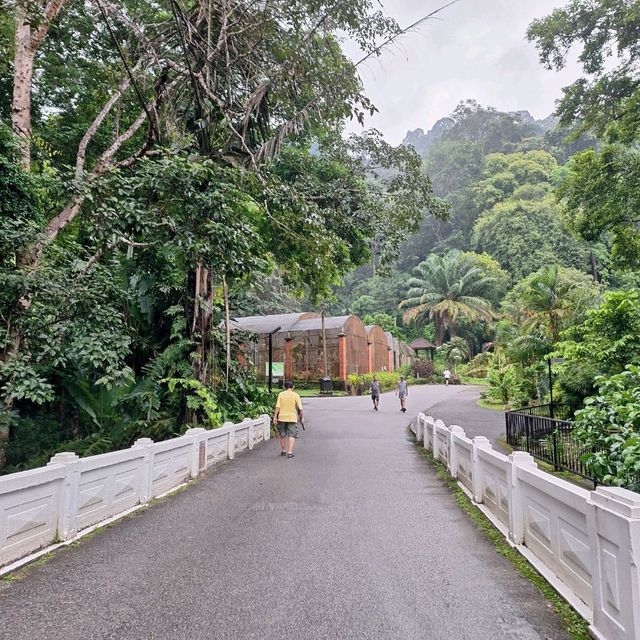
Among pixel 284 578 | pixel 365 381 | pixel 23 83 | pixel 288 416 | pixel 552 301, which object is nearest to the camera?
pixel 284 578

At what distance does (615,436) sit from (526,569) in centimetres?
184

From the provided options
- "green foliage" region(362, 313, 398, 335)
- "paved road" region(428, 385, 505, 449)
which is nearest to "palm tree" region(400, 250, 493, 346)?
"green foliage" region(362, 313, 398, 335)

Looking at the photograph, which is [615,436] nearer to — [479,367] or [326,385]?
[326,385]

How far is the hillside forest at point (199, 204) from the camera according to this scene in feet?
24.4

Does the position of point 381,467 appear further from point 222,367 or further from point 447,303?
point 447,303

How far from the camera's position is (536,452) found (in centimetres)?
1006

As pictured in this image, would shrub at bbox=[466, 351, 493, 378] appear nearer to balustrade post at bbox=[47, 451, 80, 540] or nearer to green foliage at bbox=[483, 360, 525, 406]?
green foliage at bbox=[483, 360, 525, 406]

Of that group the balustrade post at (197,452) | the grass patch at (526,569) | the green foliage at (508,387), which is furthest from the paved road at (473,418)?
the balustrade post at (197,452)

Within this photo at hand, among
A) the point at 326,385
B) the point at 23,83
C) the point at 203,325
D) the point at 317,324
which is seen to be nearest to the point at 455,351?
the point at 317,324

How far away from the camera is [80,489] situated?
5.17 m

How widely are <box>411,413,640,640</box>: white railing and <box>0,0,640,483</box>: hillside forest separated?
91 cm

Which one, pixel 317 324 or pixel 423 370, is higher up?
pixel 317 324

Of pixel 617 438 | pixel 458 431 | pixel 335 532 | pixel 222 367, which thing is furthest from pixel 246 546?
pixel 222 367

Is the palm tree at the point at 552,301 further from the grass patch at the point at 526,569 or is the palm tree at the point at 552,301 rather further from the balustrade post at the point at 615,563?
the balustrade post at the point at 615,563
